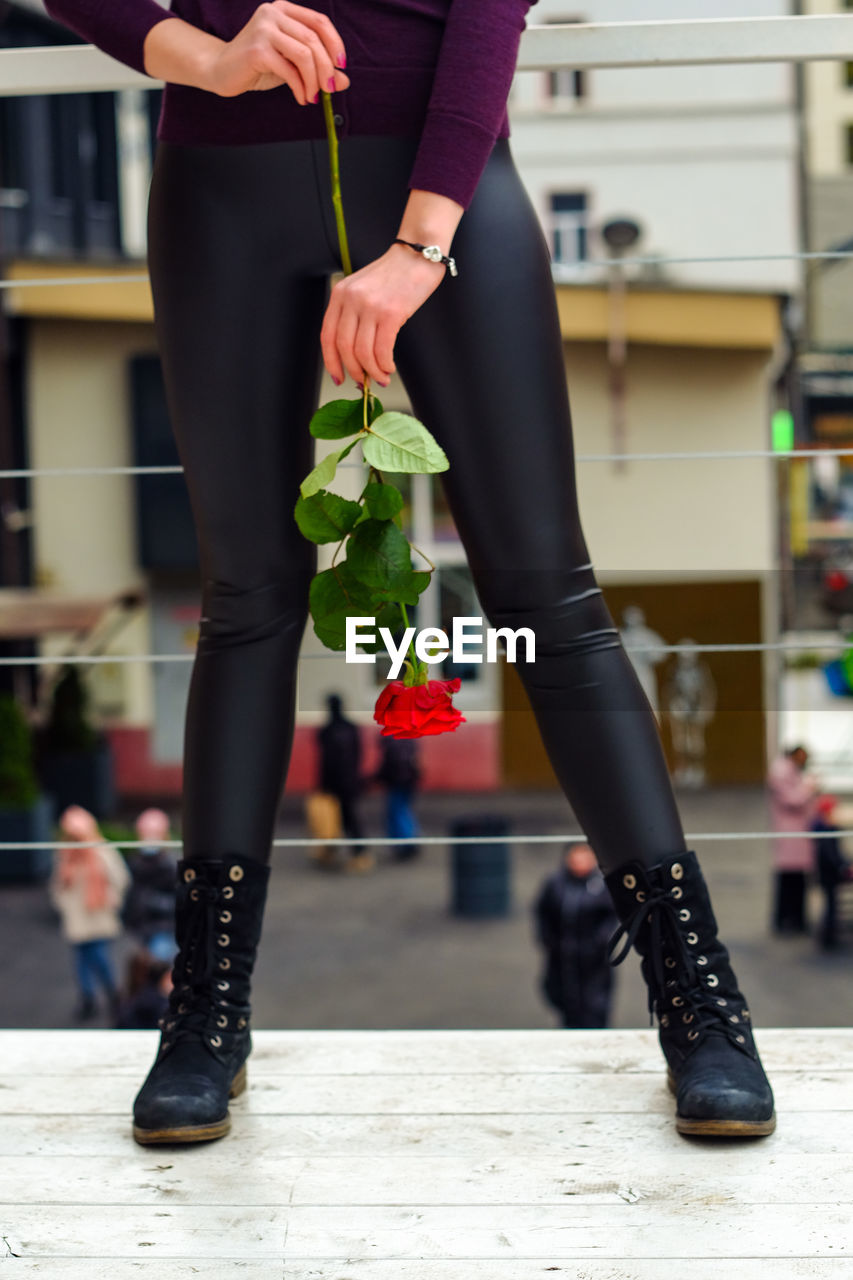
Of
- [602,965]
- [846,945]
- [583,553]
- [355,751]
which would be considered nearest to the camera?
[583,553]

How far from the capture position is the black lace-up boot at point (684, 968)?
0.92 metres

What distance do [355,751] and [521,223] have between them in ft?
28.5

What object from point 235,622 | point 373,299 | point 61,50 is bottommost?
point 235,622

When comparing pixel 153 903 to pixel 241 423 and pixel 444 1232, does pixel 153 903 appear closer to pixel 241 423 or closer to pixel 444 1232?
pixel 241 423

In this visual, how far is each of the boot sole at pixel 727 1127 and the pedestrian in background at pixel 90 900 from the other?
19.7 ft

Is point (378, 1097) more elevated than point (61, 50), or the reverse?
point (61, 50)

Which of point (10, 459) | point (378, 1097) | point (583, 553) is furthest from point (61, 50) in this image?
point (10, 459)

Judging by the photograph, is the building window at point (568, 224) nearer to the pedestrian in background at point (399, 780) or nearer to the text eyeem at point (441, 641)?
the pedestrian in background at point (399, 780)

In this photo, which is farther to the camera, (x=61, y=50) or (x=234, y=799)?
(x=61, y=50)

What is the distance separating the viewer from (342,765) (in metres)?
9.58

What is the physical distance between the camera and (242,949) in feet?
3.23

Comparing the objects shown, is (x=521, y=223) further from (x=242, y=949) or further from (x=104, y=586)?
(x=104, y=586)

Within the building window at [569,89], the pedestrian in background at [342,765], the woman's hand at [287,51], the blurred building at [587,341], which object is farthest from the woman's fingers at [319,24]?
the building window at [569,89]

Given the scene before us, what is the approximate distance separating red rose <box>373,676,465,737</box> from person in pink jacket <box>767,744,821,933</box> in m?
6.28
